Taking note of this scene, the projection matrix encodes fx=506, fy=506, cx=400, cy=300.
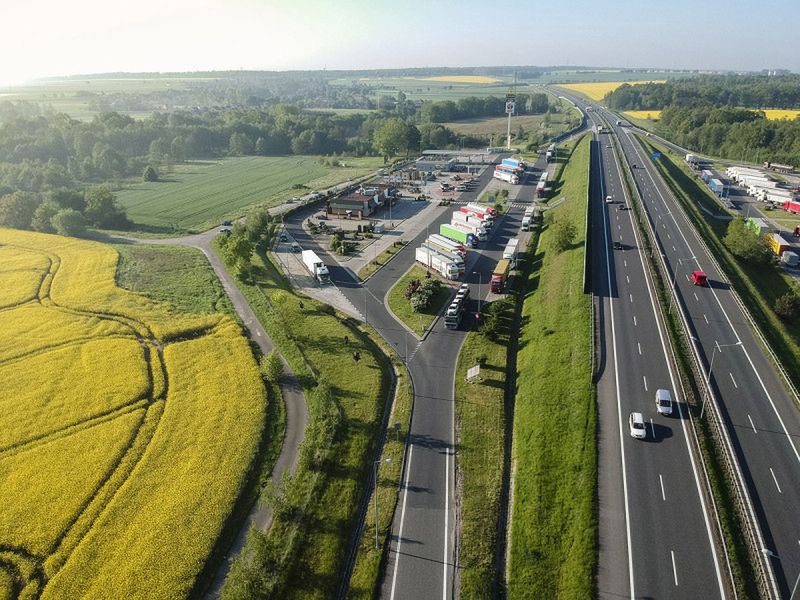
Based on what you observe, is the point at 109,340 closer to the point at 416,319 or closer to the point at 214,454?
the point at 214,454

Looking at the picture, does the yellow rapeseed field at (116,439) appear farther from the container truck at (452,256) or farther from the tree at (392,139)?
the tree at (392,139)

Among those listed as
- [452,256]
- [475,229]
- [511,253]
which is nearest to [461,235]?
[475,229]

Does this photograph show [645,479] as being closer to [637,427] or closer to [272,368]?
[637,427]

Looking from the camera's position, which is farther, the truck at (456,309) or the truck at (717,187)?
the truck at (717,187)

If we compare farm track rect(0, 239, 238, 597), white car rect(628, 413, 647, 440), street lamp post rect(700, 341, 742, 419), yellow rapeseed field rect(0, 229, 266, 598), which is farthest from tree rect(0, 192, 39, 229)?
street lamp post rect(700, 341, 742, 419)

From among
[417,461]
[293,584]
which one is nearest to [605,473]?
[417,461]

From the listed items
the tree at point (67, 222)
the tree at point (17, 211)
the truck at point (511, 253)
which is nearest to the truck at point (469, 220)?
the truck at point (511, 253)
